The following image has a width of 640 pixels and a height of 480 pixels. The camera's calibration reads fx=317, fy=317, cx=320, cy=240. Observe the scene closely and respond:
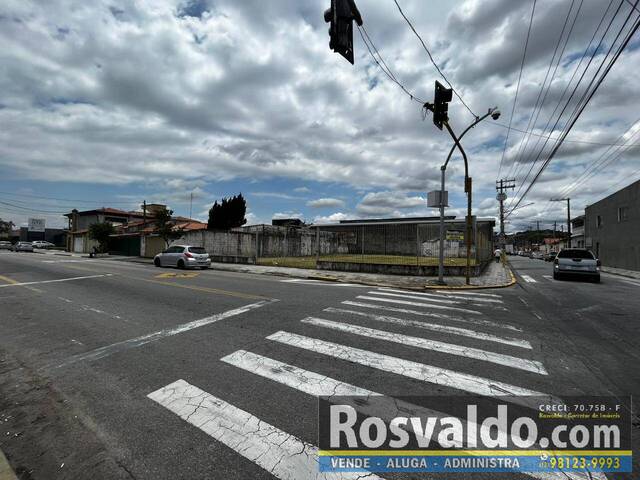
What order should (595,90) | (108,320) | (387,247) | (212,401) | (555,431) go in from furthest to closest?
(387,247)
(595,90)
(108,320)
(212,401)
(555,431)

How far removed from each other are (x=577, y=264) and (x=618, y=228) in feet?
65.6

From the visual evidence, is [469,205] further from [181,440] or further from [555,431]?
[181,440]

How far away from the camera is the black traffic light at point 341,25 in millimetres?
4805

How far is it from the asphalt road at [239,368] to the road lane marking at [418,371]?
0.09 feet

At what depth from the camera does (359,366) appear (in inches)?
175

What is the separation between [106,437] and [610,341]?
7922 mm

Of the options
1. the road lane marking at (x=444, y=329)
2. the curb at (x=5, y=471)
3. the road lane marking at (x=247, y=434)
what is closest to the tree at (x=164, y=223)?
the road lane marking at (x=444, y=329)

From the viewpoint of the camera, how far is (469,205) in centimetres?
1338

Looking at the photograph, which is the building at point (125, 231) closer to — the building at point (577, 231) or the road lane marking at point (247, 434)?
the road lane marking at point (247, 434)

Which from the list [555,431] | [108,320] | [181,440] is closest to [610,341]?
[555,431]

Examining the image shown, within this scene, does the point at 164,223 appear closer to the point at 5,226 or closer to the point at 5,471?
the point at 5,471

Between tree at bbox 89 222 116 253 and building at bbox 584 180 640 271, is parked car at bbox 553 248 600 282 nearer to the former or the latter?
building at bbox 584 180 640 271

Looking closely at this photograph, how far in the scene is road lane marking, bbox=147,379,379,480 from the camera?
8.06 feet

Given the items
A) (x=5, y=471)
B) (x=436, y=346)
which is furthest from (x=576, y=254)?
(x=5, y=471)
